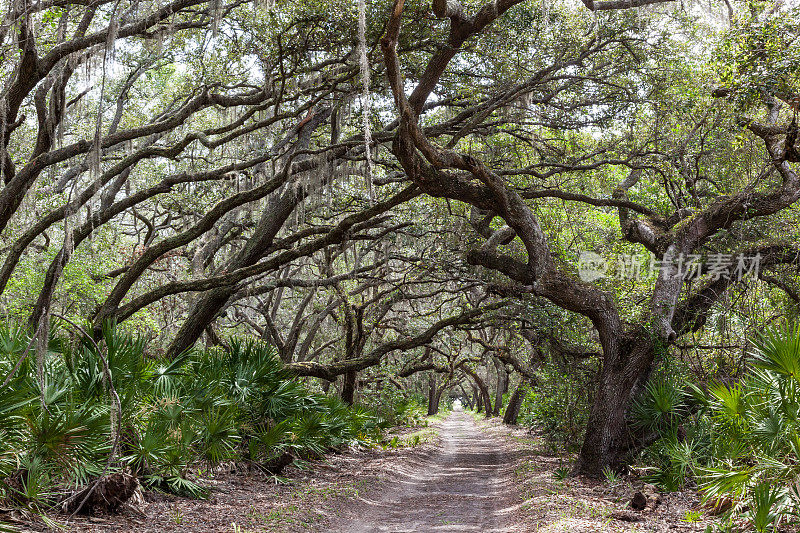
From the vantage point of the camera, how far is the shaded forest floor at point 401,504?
6426mm

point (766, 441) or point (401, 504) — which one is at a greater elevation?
point (766, 441)

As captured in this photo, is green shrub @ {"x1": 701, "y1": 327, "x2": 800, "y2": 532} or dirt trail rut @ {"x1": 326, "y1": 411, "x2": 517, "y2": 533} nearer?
green shrub @ {"x1": 701, "y1": 327, "x2": 800, "y2": 532}

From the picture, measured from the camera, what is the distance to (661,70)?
10250 mm

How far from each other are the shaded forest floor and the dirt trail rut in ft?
0.05

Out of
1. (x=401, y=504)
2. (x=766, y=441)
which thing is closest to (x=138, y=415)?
(x=401, y=504)

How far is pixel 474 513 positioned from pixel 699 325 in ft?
15.3

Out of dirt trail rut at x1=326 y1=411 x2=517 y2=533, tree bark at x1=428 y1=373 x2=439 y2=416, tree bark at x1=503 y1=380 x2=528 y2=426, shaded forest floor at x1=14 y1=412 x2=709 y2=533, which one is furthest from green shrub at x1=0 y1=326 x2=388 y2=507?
tree bark at x1=428 y1=373 x2=439 y2=416

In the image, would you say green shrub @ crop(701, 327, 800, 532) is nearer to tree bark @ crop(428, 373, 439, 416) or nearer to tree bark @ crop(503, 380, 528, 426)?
tree bark @ crop(503, 380, 528, 426)

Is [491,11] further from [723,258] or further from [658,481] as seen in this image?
[658,481]

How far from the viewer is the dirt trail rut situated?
7.54 m

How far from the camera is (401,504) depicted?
913 centimetres

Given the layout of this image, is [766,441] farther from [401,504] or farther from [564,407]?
[564,407]

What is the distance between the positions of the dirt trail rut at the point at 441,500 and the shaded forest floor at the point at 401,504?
0.7 inches

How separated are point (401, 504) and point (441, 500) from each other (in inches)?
27.2
